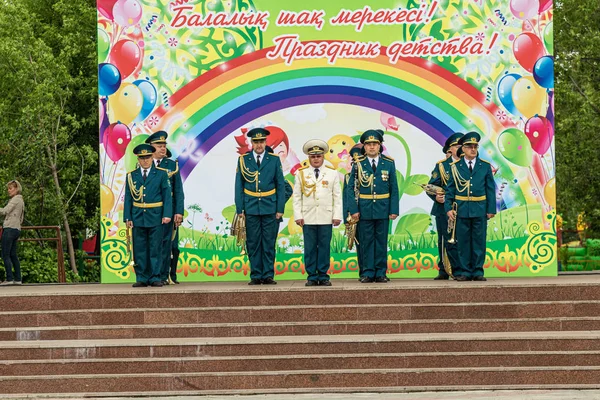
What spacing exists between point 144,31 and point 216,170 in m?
1.94

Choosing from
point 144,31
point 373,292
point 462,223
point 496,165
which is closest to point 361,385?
point 373,292

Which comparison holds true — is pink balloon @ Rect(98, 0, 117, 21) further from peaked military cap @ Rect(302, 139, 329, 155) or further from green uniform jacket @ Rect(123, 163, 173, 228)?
peaked military cap @ Rect(302, 139, 329, 155)

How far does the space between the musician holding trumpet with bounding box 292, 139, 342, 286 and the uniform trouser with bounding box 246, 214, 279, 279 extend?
35 cm

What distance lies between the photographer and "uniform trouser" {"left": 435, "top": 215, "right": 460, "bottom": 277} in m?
13.8

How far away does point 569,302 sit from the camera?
11.8 meters

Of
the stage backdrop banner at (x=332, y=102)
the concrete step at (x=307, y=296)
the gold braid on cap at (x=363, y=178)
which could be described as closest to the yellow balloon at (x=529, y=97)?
the stage backdrop banner at (x=332, y=102)

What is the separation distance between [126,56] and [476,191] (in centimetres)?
461

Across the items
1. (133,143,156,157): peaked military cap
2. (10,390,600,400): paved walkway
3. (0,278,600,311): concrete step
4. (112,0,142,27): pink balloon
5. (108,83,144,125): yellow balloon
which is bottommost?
(10,390,600,400): paved walkway

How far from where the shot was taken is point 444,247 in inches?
550

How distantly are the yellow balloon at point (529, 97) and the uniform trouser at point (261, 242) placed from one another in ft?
11.2

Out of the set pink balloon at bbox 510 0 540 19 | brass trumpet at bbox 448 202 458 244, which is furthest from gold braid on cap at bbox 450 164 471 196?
pink balloon at bbox 510 0 540 19

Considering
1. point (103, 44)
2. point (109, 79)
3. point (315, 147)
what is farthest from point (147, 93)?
point (315, 147)

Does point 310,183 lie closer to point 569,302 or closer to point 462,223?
point 462,223

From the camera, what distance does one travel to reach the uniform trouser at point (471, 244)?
44.0 ft
